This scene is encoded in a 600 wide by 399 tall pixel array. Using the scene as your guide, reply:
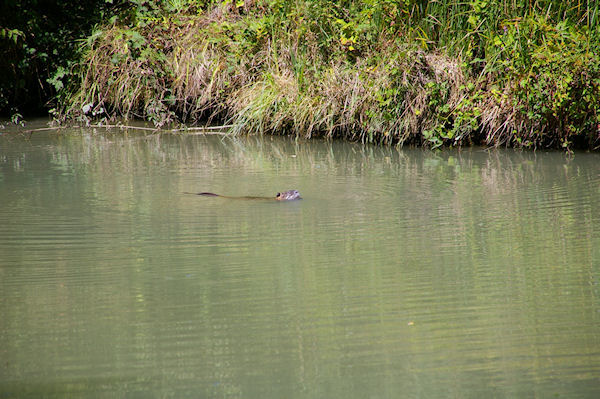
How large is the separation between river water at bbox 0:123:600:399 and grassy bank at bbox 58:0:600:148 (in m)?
1.36

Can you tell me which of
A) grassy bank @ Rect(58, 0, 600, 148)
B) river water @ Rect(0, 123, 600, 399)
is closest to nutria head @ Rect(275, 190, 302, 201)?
river water @ Rect(0, 123, 600, 399)

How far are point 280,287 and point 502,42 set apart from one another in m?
6.03

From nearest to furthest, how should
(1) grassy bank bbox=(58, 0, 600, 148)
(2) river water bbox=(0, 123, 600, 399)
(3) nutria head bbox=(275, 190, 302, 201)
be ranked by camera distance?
(2) river water bbox=(0, 123, 600, 399) < (3) nutria head bbox=(275, 190, 302, 201) < (1) grassy bank bbox=(58, 0, 600, 148)

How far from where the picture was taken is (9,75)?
1202 cm

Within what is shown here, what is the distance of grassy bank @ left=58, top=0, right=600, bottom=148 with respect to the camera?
30.4 ft

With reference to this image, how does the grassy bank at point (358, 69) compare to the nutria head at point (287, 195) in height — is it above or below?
above

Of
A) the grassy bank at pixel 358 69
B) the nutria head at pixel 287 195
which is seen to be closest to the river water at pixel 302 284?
the nutria head at pixel 287 195

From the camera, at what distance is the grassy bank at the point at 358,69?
9.26 metres

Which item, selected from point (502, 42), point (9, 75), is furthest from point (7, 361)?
point (9, 75)

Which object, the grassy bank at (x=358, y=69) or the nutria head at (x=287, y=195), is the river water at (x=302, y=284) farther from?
the grassy bank at (x=358, y=69)

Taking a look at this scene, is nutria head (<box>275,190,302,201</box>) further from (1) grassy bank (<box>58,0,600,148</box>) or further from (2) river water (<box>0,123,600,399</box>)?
(1) grassy bank (<box>58,0,600,148</box>)

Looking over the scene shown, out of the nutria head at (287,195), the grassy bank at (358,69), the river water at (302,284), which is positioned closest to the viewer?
the river water at (302,284)

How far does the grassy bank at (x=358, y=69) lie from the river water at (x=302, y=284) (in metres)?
1.36

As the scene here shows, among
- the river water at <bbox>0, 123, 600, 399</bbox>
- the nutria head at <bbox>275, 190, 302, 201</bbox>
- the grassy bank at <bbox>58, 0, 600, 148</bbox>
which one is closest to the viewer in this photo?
the river water at <bbox>0, 123, 600, 399</bbox>
